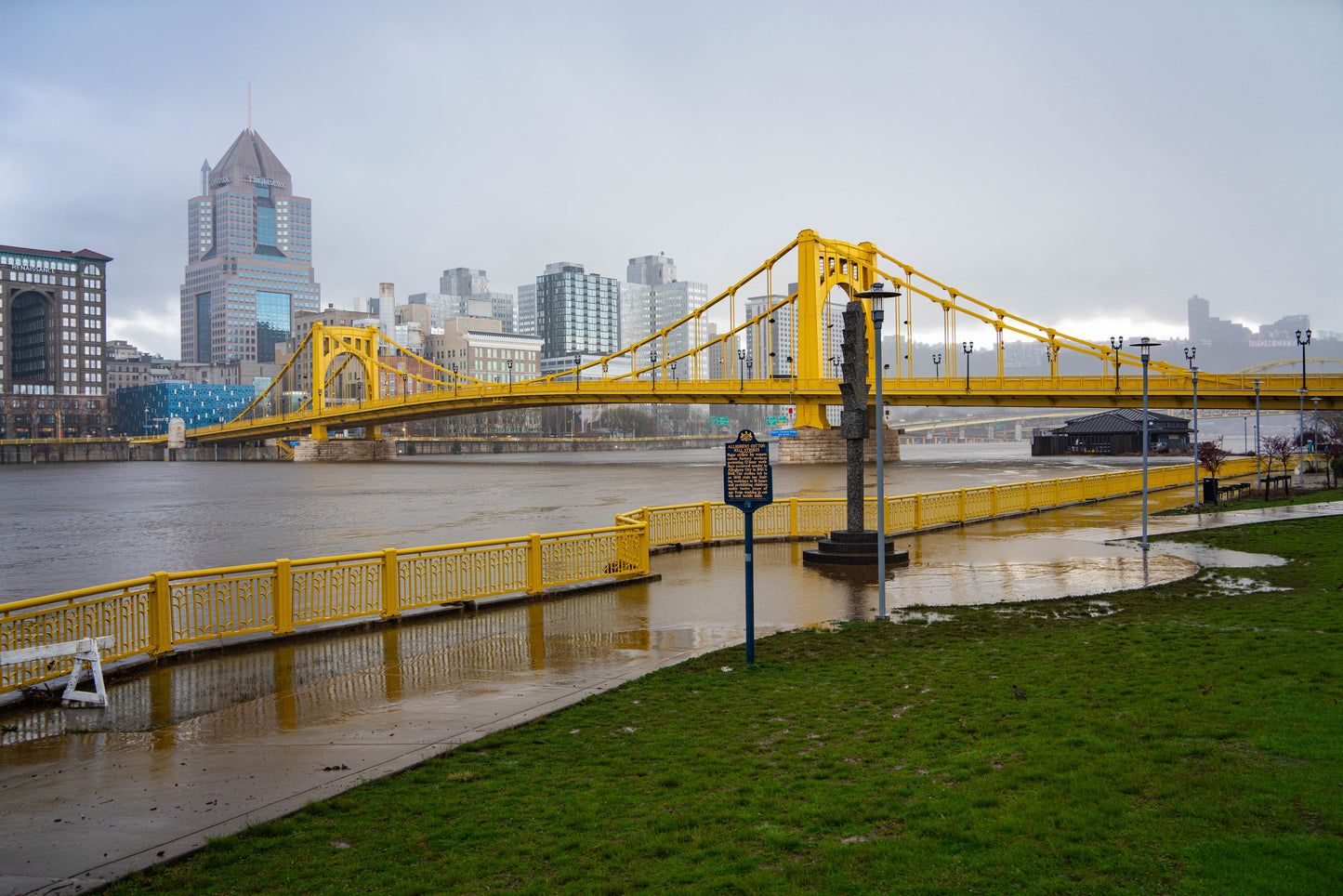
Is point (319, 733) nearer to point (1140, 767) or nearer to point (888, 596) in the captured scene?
point (1140, 767)

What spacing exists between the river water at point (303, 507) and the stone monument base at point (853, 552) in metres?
14.1

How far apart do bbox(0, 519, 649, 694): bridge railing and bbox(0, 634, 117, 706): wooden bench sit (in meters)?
0.33

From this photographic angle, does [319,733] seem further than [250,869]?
Yes

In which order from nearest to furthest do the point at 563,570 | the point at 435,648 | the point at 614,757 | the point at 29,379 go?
the point at 614,757 → the point at 435,648 → the point at 563,570 → the point at 29,379

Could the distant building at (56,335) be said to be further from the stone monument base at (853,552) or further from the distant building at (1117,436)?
the stone monument base at (853,552)

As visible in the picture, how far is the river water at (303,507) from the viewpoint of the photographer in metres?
27.3

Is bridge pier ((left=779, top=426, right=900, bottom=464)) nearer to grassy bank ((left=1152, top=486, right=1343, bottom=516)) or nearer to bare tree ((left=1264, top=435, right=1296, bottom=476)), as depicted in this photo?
bare tree ((left=1264, top=435, right=1296, bottom=476))

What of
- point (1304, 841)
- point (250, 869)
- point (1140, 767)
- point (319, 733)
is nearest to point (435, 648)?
point (319, 733)

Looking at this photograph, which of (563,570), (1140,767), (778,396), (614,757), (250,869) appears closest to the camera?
(250,869)

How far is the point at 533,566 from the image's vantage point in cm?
1473

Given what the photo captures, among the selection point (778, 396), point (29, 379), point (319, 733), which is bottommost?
point (319, 733)

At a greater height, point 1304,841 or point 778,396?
point 778,396

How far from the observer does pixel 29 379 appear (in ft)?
467

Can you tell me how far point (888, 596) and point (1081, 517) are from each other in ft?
45.6
